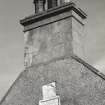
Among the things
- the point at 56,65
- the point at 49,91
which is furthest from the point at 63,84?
the point at 56,65

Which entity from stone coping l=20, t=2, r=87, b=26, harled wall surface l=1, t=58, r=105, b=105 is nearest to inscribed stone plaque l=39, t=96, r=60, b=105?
harled wall surface l=1, t=58, r=105, b=105

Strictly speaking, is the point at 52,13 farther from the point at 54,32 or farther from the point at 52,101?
the point at 52,101

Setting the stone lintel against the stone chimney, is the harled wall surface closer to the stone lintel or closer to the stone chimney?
the stone chimney

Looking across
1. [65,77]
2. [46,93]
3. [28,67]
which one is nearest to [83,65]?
[65,77]

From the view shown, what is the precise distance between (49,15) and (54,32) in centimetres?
61

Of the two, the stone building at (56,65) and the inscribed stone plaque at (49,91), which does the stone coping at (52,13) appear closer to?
the stone building at (56,65)

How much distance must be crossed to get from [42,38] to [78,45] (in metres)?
1.19

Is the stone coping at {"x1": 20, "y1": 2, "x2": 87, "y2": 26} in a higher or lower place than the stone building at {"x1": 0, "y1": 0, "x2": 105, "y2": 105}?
higher

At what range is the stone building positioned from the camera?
402 inches

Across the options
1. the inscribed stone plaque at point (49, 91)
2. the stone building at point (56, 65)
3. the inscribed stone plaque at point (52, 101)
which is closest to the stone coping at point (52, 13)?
the stone building at point (56, 65)

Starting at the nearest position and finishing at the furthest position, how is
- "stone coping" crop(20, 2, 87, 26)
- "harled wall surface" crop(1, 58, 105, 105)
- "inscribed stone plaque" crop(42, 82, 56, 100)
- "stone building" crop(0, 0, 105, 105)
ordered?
"harled wall surface" crop(1, 58, 105, 105)
"stone building" crop(0, 0, 105, 105)
"inscribed stone plaque" crop(42, 82, 56, 100)
"stone coping" crop(20, 2, 87, 26)

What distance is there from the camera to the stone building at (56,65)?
10.2 metres

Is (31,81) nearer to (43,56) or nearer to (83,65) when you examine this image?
(43,56)

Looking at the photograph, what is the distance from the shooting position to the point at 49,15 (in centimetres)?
1189
